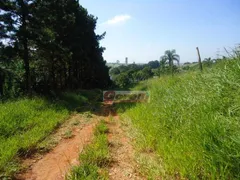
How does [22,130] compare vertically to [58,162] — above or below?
above

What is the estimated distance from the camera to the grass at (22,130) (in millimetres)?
4153

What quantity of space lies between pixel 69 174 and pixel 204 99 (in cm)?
279

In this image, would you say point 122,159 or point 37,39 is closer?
point 122,159

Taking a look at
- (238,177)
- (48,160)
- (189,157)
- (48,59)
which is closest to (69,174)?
(48,160)

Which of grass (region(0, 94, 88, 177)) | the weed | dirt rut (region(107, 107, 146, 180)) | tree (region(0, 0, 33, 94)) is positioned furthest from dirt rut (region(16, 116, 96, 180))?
tree (region(0, 0, 33, 94))

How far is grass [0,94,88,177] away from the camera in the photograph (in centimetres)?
415

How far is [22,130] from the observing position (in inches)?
241

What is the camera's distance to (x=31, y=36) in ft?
39.6

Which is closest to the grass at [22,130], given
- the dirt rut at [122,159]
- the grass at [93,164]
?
the grass at [93,164]

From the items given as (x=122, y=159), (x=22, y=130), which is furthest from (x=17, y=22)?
(x=122, y=159)

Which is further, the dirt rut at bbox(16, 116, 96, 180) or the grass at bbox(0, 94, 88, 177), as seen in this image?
the grass at bbox(0, 94, 88, 177)

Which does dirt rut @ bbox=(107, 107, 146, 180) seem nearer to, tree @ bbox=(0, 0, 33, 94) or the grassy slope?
the grassy slope

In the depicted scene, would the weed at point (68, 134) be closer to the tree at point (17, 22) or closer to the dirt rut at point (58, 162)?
the dirt rut at point (58, 162)

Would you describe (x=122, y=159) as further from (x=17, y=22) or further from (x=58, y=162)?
(x=17, y=22)
